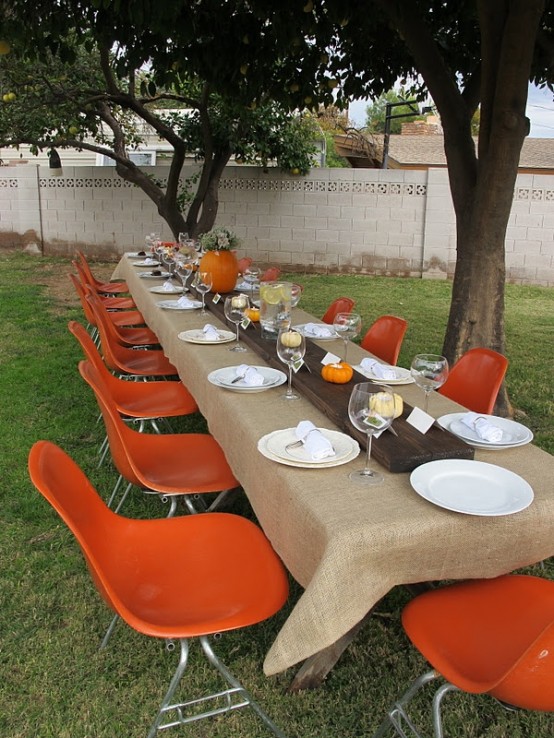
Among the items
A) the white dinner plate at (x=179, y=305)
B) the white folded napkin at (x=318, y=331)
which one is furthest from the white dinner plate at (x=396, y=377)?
the white dinner plate at (x=179, y=305)

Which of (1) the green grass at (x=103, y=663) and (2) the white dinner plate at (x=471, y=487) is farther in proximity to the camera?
(1) the green grass at (x=103, y=663)

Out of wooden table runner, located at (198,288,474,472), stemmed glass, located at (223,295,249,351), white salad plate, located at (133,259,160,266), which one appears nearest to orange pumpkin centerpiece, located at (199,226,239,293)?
stemmed glass, located at (223,295,249,351)

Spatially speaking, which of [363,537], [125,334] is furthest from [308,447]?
[125,334]

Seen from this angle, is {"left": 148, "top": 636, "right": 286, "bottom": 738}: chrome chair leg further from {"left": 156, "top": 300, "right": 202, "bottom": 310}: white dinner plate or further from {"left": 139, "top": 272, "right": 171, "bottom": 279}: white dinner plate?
{"left": 139, "top": 272, "right": 171, "bottom": 279}: white dinner plate

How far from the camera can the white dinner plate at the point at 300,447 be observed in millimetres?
1790

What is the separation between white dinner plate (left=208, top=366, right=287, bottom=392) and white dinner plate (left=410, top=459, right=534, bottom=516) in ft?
2.70

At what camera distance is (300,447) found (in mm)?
1874

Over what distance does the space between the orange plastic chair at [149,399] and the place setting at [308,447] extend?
4.14ft

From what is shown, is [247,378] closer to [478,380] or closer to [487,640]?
[478,380]

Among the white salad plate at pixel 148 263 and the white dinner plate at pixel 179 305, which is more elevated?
the white salad plate at pixel 148 263

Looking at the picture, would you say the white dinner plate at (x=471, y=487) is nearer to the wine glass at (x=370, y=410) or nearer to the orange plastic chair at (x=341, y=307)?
the wine glass at (x=370, y=410)

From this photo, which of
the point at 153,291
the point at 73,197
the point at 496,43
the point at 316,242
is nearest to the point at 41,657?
the point at 153,291

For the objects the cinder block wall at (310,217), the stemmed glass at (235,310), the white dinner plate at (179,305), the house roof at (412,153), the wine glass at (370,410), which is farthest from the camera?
the house roof at (412,153)

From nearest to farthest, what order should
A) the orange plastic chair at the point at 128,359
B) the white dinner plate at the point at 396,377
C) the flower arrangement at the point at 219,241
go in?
1. the white dinner plate at the point at 396,377
2. the orange plastic chair at the point at 128,359
3. the flower arrangement at the point at 219,241
